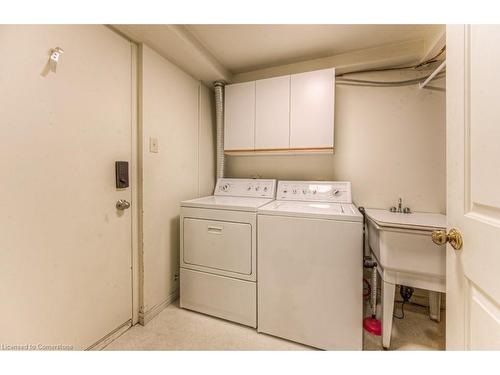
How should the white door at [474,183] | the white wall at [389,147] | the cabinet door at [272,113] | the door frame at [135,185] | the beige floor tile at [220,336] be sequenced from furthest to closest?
1. the cabinet door at [272,113]
2. the white wall at [389,147]
3. the door frame at [135,185]
4. the beige floor tile at [220,336]
5. the white door at [474,183]

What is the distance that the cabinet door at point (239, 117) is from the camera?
2.05 metres

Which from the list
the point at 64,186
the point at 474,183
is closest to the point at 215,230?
the point at 64,186

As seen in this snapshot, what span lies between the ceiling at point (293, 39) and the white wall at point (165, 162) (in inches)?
16.2

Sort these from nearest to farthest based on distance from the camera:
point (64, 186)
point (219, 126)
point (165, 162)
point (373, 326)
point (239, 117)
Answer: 1. point (64, 186)
2. point (373, 326)
3. point (165, 162)
4. point (239, 117)
5. point (219, 126)

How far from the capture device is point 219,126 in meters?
2.21

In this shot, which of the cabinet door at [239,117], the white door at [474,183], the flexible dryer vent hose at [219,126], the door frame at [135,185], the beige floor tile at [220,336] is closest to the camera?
the white door at [474,183]

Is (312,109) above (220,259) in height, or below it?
above

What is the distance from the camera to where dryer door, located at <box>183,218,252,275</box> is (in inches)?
59.9

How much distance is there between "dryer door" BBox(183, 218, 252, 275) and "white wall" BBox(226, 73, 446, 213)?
3.32 ft

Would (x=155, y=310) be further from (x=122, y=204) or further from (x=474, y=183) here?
(x=474, y=183)

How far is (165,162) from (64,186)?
72 cm

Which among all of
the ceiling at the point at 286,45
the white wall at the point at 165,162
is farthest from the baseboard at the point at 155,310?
the ceiling at the point at 286,45

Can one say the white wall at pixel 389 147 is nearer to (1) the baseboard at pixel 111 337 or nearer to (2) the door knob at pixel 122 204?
(2) the door knob at pixel 122 204
